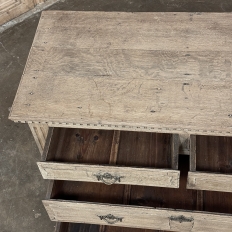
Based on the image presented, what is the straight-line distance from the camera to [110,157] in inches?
47.4

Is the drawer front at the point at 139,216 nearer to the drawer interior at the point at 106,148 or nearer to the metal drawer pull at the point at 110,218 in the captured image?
the metal drawer pull at the point at 110,218

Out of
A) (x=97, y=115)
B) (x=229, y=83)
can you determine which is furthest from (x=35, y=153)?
(x=229, y=83)

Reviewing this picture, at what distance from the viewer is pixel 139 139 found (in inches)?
49.5

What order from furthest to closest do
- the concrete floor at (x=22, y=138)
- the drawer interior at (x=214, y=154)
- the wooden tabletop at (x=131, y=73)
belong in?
the concrete floor at (x=22, y=138) → the drawer interior at (x=214, y=154) → the wooden tabletop at (x=131, y=73)

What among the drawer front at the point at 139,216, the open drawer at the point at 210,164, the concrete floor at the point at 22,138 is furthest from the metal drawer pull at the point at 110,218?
the concrete floor at the point at 22,138

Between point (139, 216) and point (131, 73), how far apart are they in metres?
0.45

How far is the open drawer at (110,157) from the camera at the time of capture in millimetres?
1068

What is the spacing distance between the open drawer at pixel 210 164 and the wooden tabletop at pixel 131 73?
0.13m

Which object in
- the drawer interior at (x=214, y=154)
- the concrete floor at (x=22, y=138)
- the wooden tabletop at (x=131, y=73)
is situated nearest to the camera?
the wooden tabletop at (x=131, y=73)

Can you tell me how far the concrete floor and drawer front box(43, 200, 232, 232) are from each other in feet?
1.12

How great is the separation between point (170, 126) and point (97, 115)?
0.21m

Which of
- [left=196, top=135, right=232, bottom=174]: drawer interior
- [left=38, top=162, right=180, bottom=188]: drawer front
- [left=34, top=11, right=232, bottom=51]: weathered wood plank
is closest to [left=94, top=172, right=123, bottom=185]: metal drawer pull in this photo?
[left=38, top=162, right=180, bottom=188]: drawer front

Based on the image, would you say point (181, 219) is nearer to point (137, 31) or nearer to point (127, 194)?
point (127, 194)

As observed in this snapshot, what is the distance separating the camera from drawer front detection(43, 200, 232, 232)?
42.6 inches
